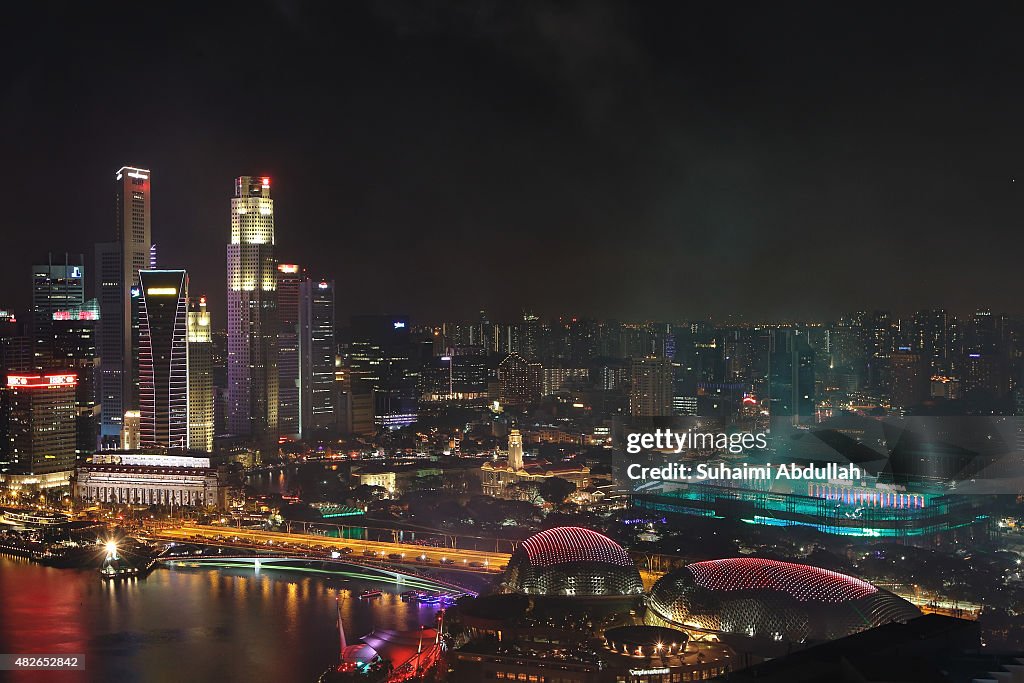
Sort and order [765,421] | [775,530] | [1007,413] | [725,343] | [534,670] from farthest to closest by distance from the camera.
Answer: [725,343] < [765,421] < [1007,413] < [775,530] < [534,670]

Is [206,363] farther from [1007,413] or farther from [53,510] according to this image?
[1007,413]

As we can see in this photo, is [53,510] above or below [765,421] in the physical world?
below

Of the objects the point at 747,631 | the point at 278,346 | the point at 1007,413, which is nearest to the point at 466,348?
the point at 278,346

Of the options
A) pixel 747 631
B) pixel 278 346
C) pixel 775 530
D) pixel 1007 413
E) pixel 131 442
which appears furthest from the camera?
pixel 278 346

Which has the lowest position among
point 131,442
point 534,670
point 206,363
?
point 534,670

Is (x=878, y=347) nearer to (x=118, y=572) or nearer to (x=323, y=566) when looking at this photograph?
(x=323, y=566)

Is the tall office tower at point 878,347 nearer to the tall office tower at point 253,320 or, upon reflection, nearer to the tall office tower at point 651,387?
the tall office tower at point 651,387
